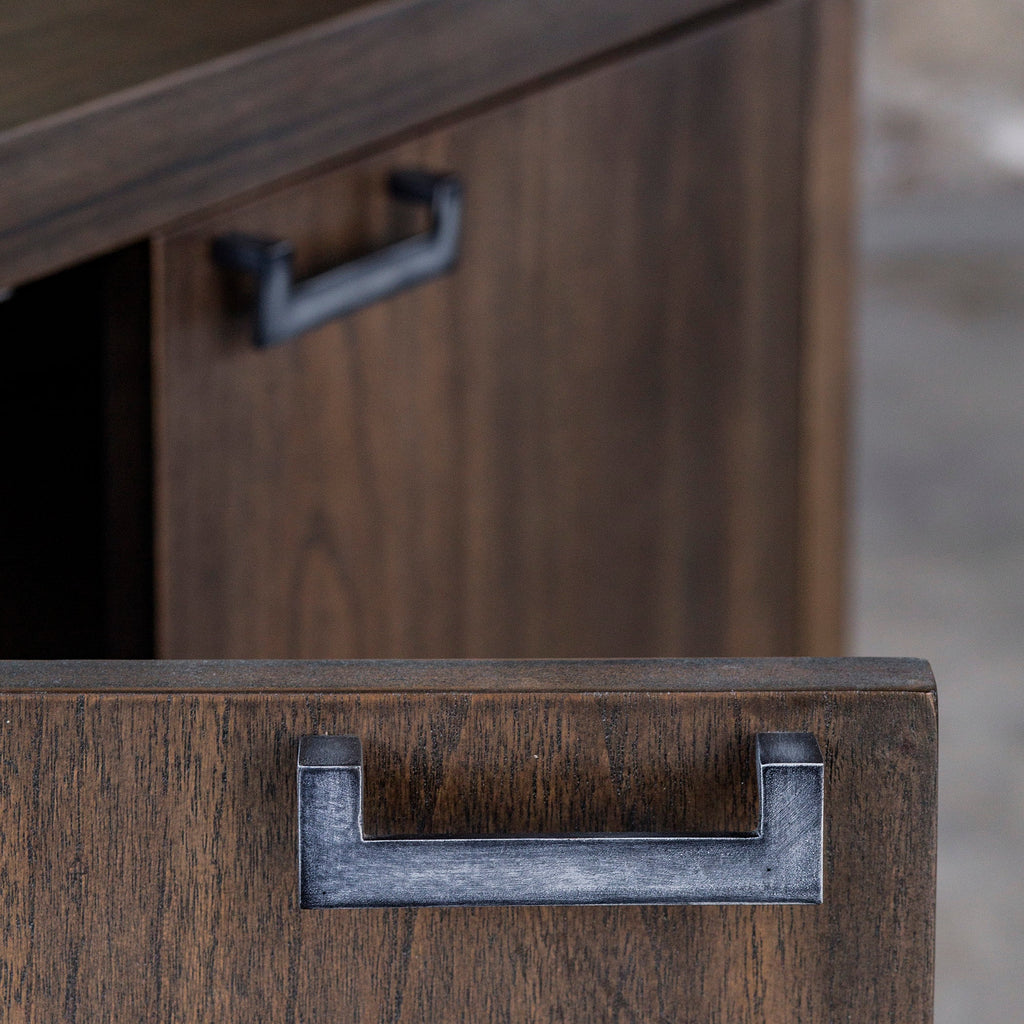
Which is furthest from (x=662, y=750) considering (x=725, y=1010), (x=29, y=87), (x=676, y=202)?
(x=676, y=202)

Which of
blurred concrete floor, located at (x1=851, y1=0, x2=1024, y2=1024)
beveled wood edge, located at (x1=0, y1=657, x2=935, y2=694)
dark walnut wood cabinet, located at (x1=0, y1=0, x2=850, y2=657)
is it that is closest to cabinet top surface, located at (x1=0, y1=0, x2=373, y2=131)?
dark walnut wood cabinet, located at (x1=0, y1=0, x2=850, y2=657)

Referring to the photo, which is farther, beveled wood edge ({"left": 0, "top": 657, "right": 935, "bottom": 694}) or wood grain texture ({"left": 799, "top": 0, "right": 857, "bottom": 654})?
wood grain texture ({"left": 799, "top": 0, "right": 857, "bottom": 654})

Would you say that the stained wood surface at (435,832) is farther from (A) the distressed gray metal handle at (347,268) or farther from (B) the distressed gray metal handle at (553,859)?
(A) the distressed gray metal handle at (347,268)

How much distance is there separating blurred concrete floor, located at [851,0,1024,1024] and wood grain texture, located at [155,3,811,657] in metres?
0.31

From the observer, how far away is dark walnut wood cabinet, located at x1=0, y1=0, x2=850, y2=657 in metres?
0.41

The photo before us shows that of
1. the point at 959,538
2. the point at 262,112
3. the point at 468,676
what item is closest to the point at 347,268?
the point at 262,112

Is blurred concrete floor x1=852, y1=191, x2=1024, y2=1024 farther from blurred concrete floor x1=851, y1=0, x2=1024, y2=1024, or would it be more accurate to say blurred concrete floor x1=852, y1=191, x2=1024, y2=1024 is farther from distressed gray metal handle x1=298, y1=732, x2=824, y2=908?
distressed gray metal handle x1=298, y1=732, x2=824, y2=908

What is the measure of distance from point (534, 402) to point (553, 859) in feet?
1.11

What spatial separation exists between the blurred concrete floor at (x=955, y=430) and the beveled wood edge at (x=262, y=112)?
1.44 feet

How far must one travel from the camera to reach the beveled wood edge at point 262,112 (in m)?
0.36

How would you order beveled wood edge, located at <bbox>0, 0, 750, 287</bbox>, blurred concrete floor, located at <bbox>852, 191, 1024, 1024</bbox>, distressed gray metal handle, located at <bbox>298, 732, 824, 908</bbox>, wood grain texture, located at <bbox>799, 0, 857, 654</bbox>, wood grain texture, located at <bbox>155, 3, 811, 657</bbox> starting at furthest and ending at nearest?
blurred concrete floor, located at <bbox>852, 191, 1024, 1024</bbox> → wood grain texture, located at <bbox>799, 0, 857, 654</bbox> → wood grain texture, located at <bbox>155, 3, 811, 657</bbox> → beveled wood edge, located at <bbox>0, 0, 750, 287</bbox> → distressed gray metal handle, located at <bbox>298, 732, 824, 908</bbox>

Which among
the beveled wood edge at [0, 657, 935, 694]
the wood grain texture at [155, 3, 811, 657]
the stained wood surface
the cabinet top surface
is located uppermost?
the cabinet top surface

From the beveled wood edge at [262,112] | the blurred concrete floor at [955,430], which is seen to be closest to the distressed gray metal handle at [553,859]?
the beveled wood edge at [262,112]

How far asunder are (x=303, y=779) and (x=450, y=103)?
29 centimetres
